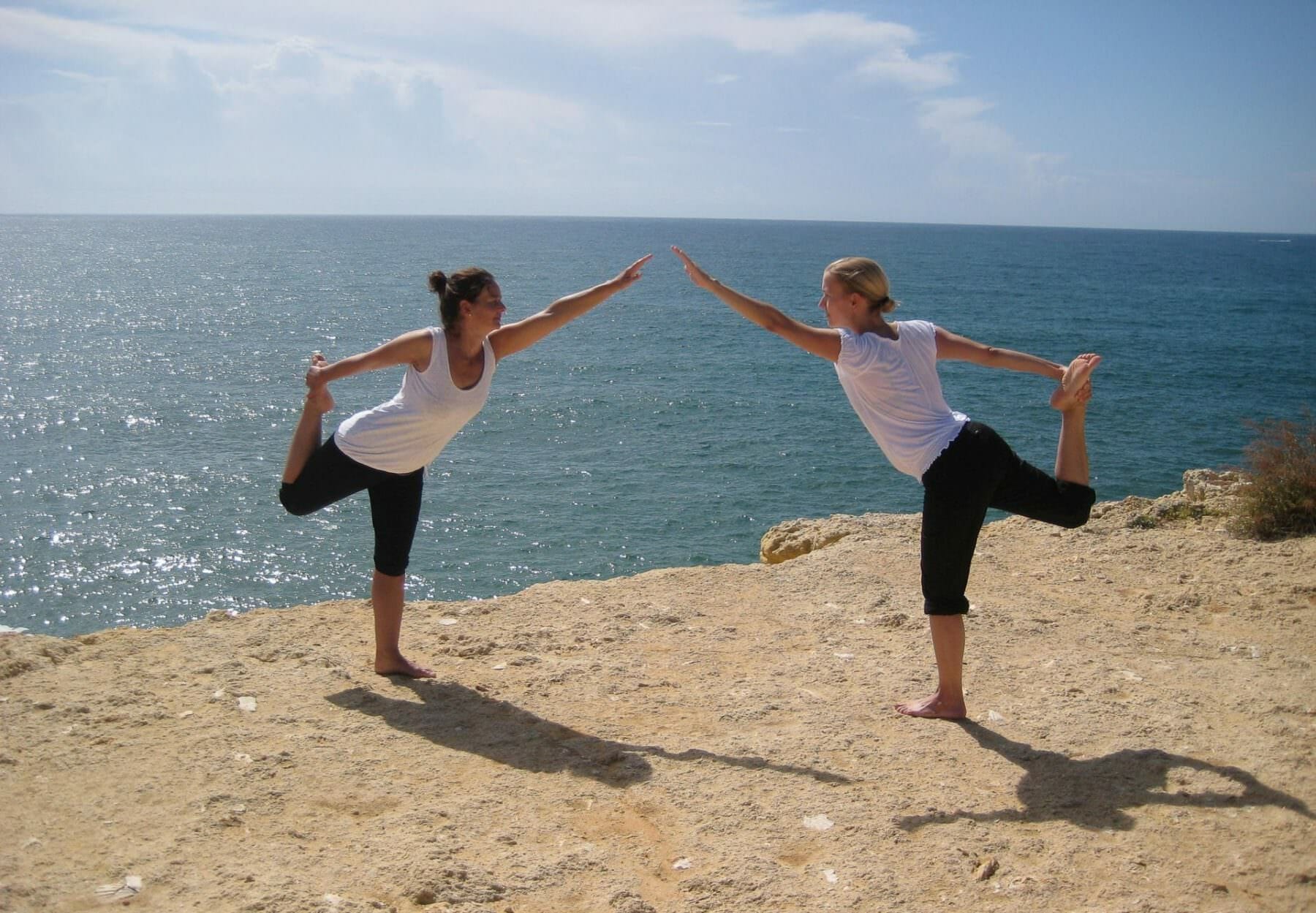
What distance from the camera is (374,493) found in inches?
211

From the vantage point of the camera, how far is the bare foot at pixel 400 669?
5.53 metres

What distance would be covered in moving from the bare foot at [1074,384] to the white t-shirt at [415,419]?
9.46 feet

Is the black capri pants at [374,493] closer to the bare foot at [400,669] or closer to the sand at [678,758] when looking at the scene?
the bare foot at [400,669]

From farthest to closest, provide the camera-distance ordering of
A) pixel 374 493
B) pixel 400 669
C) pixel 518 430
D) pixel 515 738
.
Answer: pixel 518 430 → pixel 400 669 → pixel 374 493 → pixel 515 738

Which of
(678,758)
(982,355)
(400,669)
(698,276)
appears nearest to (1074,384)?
(982,355)

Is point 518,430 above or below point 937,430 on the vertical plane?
below

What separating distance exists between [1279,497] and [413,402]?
7535 millimetres

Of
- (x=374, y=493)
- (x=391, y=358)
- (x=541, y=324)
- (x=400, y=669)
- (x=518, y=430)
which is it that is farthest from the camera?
(x=518, y=430)

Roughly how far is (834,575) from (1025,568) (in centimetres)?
161

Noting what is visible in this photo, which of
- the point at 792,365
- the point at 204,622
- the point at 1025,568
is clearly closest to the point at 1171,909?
the point at 1025,568

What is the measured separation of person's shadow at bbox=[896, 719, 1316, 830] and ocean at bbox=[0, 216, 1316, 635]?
9.29 m

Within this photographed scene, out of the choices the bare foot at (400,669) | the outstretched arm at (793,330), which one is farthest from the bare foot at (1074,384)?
the bare foot at (400,669)

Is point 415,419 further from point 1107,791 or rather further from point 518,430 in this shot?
point 518,430

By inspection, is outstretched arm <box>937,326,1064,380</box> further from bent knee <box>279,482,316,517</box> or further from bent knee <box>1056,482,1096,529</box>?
bent knee <box>279,482,316,517</box>
